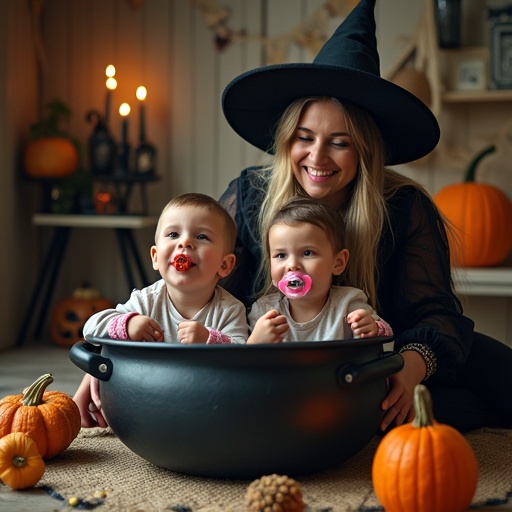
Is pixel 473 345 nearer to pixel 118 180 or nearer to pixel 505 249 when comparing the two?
pixel 505 249

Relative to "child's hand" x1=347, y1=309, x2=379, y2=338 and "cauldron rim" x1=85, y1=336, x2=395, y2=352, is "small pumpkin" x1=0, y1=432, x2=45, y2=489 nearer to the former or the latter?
"cauldron rim" x1=85, y1=336, x2=395, y2=352

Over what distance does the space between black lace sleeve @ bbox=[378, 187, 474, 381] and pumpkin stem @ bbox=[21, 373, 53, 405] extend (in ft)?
2.54

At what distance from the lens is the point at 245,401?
5.00 feet

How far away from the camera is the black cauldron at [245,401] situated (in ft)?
4.99

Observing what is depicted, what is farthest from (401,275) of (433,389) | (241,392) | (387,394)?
(241,392)

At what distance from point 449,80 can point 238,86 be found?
6.62ft

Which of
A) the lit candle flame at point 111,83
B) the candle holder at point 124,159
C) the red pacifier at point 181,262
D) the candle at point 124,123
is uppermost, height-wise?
the lit candle flame at point 111,83

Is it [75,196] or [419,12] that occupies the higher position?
[419,12]

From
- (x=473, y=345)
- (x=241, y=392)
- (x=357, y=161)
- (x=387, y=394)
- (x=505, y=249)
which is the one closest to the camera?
(x=241, y=392)

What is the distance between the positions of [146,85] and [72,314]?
3.77ft

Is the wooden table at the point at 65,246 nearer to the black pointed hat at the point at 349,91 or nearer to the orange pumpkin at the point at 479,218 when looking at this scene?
the orange pumpkin at the point at 479,218

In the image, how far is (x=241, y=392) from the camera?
4.99 feet

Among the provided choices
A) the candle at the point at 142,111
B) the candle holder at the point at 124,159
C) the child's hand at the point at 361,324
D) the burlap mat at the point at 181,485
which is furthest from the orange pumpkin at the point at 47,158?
the child's hand at the point at 361,324

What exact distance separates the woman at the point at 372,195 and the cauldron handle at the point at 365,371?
1.10ft
